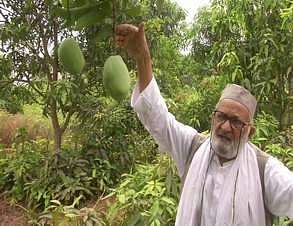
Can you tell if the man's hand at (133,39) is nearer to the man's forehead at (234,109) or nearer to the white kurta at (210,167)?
the white kurta at (210,167)

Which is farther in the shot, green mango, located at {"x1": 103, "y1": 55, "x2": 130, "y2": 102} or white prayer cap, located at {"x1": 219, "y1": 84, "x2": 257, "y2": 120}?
white prayer cap, located at {"x1": 219, "y1": 84, "x2": 257, "y2": 120}

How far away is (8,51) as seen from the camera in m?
3.86

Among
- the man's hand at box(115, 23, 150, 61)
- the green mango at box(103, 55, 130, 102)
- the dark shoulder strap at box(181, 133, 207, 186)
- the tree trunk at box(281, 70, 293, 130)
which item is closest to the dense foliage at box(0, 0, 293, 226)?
the tree trunk at box(281, 70, 293, 130)

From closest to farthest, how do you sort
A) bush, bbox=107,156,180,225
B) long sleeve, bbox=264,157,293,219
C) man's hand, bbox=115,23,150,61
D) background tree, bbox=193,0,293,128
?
man's hand, bbox=115,23,150,61, long sleeve, bbox=264,157,293,219, bush, bbox=107,156,180,225, background tree, bbox=193,0,293,128

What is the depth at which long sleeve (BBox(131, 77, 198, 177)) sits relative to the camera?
4.38ft

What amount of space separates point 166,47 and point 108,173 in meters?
1.21

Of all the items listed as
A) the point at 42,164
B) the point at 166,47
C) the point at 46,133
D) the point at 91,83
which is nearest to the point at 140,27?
the point at 91,83

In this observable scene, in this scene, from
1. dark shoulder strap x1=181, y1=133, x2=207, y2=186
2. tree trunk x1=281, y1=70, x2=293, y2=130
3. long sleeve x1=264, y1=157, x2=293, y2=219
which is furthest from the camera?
tree trunk x1=281, y1=70, x2=293, y2=130

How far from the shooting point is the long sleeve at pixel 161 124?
133cm

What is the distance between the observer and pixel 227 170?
4.64 feet

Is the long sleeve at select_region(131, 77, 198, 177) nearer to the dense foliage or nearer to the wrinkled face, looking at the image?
the wrinkled face

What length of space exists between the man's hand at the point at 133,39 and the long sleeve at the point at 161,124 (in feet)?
0.52

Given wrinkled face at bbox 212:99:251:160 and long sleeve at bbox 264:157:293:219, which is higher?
wrinkled face at bbox 212:99:251:160

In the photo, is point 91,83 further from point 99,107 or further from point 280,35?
point 280,35
